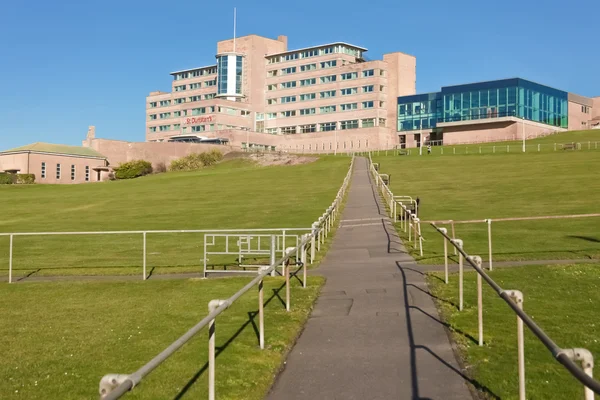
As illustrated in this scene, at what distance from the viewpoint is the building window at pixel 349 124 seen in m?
126

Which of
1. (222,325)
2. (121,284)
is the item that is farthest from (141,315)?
(121,284)

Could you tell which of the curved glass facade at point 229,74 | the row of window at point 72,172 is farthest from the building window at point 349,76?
the row of window at point 72,172

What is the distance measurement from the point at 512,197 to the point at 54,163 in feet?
274

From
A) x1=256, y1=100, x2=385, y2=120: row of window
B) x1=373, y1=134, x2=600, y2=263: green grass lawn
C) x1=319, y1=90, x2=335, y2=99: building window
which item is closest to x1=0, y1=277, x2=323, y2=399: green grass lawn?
x1=373, y1=134, x2=600, y2=263: green grass lawn

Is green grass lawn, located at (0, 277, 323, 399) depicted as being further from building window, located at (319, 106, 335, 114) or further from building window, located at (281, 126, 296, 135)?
building window, located at (281, 126, 296, 135)

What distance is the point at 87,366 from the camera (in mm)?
7488

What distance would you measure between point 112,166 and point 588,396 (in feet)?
369

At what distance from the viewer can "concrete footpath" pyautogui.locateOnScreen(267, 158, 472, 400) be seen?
20.6 feet

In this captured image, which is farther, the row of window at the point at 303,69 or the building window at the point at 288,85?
the building window at the point at 288,85

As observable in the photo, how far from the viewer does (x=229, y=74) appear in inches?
5369

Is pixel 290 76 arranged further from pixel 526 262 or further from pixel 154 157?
pixel 526 262

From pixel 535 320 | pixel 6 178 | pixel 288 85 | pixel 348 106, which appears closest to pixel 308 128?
pixel 348 106

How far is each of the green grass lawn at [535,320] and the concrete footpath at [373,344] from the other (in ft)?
1.03

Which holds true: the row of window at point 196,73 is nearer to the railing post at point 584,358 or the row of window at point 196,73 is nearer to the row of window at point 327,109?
the row of window at point 327,109
